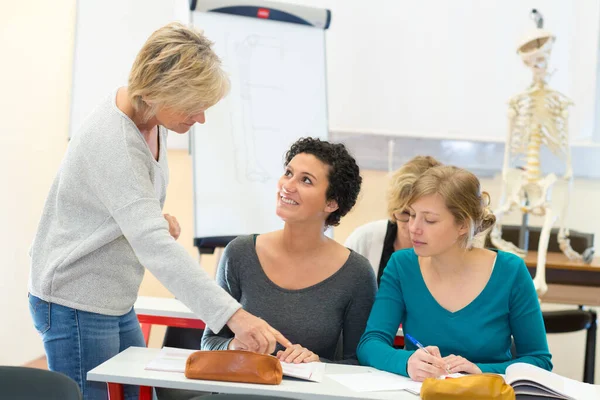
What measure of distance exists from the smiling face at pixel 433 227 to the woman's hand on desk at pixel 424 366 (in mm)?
326

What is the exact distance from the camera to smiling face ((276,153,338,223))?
2.14 metres

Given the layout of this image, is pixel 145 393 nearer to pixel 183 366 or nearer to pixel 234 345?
pixel 183 366

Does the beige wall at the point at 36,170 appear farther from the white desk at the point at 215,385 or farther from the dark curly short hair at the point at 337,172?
the white desk at the point at 215,385

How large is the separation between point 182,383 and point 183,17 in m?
2.99

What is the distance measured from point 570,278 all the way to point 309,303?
67.2 inches

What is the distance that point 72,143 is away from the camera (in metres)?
1.69

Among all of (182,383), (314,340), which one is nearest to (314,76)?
(314,340)

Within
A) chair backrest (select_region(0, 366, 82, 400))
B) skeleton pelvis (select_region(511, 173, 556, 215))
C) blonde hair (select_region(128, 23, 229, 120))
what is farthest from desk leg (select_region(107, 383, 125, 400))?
skeleton pelvis (select_region(511, 173, 556, 215))

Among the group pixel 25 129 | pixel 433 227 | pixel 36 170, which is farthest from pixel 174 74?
pixel 36 170

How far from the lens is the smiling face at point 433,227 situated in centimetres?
196

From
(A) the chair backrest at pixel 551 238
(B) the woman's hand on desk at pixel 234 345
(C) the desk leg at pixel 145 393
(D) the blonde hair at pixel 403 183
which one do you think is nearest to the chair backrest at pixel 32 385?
(C) the desk leg at pixel 145 393

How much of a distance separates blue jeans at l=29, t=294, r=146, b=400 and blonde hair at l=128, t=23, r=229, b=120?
1.75ft

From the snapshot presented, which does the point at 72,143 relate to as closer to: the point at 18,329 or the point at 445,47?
the point at 18,329

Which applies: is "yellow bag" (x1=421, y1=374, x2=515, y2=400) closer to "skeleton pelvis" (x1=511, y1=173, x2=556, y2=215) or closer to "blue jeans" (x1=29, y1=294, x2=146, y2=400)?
"blue jeans" (x1=29, y1=294, x2=146, y2=400)
